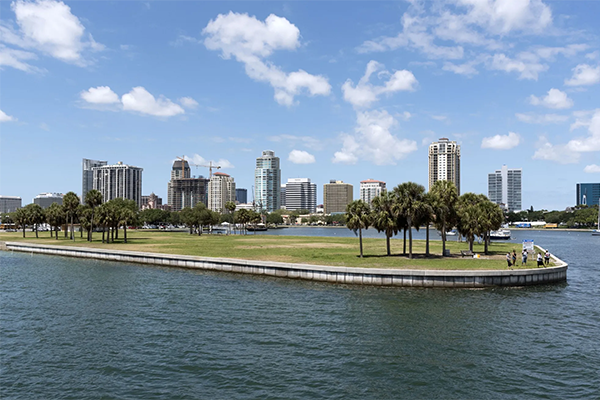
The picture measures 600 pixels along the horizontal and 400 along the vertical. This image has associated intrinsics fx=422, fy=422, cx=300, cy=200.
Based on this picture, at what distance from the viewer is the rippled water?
19688 millimetres

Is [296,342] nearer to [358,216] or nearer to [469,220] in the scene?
[358,216]

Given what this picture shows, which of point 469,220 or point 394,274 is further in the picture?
point 469,220

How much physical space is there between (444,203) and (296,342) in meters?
39.2

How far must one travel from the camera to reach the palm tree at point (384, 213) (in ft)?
181

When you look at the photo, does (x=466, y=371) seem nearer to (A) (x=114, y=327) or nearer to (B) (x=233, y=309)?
(B) (x=233, y=309)

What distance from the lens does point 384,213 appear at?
55.1m

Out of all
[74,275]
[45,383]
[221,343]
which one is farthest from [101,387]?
[74,275]

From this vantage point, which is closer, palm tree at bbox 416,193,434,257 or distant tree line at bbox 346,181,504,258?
palm tree at bbox 416,193,434,257

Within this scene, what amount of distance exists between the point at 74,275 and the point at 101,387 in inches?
1508

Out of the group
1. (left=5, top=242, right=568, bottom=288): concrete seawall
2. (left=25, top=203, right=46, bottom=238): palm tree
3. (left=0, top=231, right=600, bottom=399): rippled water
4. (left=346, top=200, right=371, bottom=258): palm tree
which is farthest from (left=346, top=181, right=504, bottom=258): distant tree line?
(left=25, top=203, right=46, bottom=238): palm tree

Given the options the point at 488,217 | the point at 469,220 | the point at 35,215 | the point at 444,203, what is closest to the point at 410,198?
the point at 444,203

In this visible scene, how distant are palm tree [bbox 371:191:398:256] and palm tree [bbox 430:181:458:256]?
18.8ft

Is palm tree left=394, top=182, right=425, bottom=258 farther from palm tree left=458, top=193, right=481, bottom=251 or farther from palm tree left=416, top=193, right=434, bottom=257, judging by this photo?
palm tree left=458, top=193, right=481, bottom=251

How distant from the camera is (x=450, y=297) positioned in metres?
39.0
